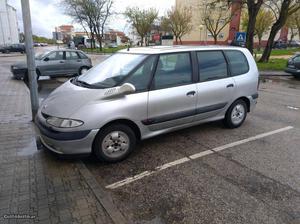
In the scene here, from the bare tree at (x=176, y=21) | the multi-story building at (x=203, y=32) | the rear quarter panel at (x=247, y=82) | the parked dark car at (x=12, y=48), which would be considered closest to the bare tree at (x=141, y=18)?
the bare tree at (x=176, y=21)

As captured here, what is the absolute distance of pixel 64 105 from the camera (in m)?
3.70

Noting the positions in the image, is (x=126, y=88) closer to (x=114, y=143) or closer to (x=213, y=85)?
(x=114, y=143)

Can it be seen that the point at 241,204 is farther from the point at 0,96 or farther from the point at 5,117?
the point at 0,96

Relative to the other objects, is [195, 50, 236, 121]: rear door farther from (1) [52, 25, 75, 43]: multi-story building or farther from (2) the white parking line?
(1) [52, 25, 75, 43]: multi-story building

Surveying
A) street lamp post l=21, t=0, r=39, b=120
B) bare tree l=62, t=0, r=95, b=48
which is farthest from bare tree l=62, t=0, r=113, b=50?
street lamp post l=21, t=0, r=39, b=120

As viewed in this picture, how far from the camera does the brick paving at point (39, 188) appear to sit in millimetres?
2742

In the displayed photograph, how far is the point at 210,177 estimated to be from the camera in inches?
141

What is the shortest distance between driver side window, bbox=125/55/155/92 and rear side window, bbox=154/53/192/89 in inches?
4.8

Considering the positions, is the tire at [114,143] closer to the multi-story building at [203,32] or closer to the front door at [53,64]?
the front door at [53,64]

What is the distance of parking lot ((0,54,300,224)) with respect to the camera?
2.85m

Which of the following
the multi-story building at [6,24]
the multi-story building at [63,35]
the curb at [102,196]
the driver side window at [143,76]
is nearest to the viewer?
the curb at [102,196]

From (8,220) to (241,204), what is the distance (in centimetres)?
249

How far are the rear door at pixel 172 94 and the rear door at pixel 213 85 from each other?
0.20 meters

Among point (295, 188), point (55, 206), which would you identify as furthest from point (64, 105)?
point (295, 188)
